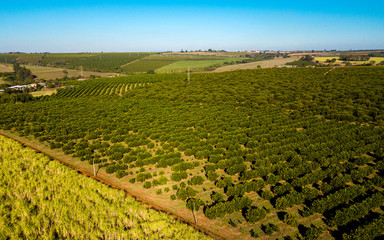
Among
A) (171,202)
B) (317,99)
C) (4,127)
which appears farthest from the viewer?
(317,99)

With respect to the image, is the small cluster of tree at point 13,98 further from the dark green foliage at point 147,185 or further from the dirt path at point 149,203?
the dark green foliage at point 147,185

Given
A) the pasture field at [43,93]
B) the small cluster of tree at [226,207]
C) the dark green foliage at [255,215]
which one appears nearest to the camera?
the dark green foliage at [255,215]

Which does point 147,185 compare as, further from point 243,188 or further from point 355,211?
point 355,211

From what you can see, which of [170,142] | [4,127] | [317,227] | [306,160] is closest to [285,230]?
[317,227]

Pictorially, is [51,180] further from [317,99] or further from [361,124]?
[317,99]

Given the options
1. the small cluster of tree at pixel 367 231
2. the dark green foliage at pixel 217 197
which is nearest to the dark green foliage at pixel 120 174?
the dark green foliage at pixel 217 197

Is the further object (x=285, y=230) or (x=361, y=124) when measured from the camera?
(x=361, y=124)
